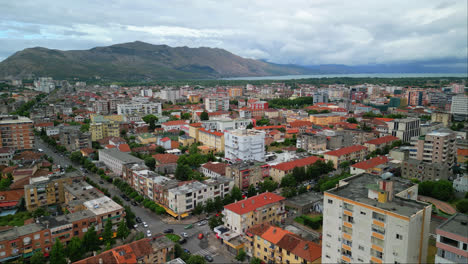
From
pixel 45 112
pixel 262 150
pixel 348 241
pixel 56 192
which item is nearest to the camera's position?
pixel 348 241

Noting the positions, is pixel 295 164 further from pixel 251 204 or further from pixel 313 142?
pixel 251 204

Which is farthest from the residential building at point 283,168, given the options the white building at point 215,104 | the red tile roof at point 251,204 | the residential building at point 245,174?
the white building at point 215,104

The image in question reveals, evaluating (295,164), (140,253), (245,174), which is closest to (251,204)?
(245,174)

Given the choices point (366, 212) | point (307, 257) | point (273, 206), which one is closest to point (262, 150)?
point (273, 206)

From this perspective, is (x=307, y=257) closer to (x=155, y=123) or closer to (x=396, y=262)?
(x=396, y=262)

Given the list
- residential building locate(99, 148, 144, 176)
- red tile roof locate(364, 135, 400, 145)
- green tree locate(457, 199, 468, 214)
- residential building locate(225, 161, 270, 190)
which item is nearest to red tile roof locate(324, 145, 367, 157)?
red tile roof locate(364, 135, 400, 145)

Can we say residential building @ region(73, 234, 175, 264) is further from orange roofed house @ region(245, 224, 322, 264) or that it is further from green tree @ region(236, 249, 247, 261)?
orange roofed house @ region(245, 224, 322, 264)

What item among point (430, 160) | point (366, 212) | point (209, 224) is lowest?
point (209, 224)
